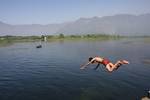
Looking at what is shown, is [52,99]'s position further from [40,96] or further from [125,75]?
[125,75]

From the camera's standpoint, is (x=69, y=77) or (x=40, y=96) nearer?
(x=40, y=96)

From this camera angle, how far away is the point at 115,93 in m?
34.6

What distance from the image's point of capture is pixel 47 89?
3781 cm

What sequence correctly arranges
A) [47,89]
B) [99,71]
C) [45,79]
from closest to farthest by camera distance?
[47,89] < [45,79] < [99,71]

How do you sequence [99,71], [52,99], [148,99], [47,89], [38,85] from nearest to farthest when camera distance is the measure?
[148,99] < [52,99] < [47,89] < [38,85] < [99,71]

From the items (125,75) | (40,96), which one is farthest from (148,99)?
(125,75)

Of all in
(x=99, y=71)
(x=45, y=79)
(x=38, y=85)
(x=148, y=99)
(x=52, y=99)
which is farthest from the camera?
(x=99, y=71)

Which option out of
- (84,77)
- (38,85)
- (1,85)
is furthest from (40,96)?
(84,77)

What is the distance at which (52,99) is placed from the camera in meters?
32.9

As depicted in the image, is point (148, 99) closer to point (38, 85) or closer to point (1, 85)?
point (38, 85)

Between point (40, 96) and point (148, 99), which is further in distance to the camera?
point (40, 96)

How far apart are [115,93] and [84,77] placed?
1200 cm

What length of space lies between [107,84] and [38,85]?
12.4m

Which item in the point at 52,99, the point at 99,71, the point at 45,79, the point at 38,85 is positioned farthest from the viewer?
the point at 99,71
